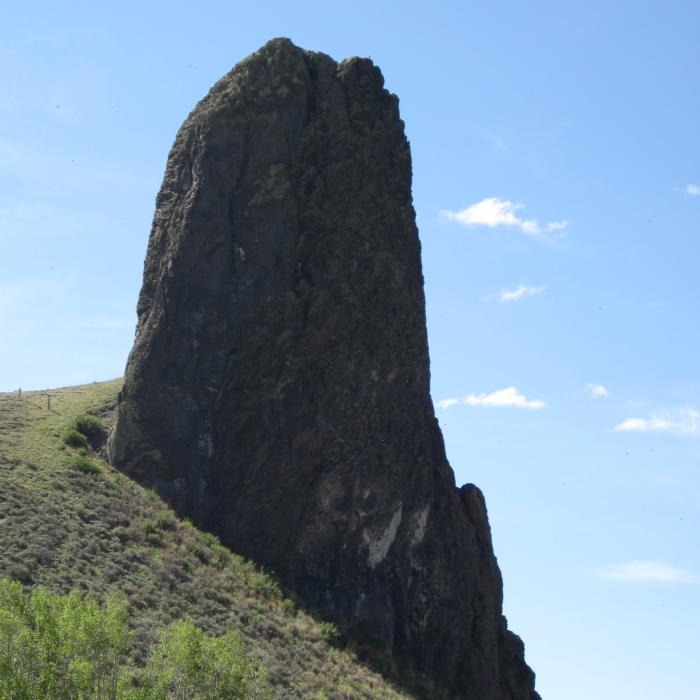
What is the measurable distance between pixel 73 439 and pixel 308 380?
12.1 meters

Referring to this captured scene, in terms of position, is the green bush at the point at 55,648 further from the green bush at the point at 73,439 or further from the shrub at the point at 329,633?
the green bush at the point at 73,439

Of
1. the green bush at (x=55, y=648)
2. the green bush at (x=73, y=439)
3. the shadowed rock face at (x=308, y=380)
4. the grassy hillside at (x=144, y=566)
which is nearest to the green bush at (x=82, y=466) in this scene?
the grassy hillside at (x=144, y=566)

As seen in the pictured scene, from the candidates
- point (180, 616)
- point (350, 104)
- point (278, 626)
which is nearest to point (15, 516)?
point (180, 616)

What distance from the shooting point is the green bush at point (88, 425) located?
69.6m

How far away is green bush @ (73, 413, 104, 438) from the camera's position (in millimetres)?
69625

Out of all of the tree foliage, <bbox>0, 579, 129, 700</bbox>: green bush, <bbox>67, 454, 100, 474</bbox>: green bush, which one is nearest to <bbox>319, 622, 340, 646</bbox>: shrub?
the tree foliage

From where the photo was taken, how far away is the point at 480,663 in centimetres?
6731

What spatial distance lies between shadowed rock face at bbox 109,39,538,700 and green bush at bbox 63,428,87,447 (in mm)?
2072

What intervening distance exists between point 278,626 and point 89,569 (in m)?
8.78

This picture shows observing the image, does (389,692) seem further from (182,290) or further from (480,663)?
(182,290)

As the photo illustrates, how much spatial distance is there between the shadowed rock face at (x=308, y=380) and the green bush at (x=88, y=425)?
2.87 m

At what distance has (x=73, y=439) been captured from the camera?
2670 inches

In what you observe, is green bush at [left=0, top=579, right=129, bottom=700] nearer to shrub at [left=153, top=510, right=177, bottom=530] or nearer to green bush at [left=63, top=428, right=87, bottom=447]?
shrub at [left=153, top=510, right=177, bottom=530]

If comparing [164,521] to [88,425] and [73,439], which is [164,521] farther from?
[88,425]
